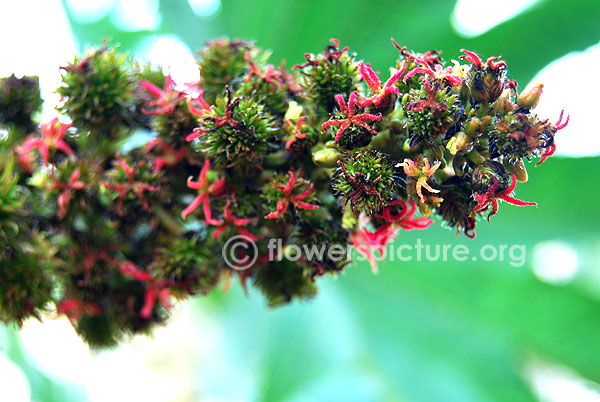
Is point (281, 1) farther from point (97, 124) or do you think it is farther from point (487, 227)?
point (487, 227)

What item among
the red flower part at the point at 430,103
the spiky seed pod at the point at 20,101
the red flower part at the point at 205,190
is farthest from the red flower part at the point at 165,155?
the red flower part at the point at 430,103

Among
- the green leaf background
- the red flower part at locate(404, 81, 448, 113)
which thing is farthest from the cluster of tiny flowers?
the green leaf background

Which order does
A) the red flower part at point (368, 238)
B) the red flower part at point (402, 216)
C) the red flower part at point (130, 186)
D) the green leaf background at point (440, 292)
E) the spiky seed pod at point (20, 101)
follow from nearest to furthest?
the red flower part at point (402, 216) < the red flower part at point (368, 238) < the red flower part at point (130, 186) < the spiky seed pod at point (20, 101) < the green leaf background at point (440, 292)

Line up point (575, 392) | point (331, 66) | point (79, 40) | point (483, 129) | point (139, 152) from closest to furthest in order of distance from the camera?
point (483, 129) → point (331, 66) → point (139, 152) → point (575, 392) → point (79, 40)

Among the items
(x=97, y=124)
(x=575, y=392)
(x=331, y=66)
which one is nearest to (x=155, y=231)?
(x=97, y=124)

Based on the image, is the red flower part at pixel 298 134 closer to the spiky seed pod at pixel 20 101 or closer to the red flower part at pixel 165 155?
the red flower part at pixel 165 155

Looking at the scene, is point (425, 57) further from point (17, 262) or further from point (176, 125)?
point (17, 262)

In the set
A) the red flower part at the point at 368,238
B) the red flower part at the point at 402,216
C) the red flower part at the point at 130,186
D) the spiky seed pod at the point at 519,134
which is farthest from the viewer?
Answer: the red flower part at the point at 130,186

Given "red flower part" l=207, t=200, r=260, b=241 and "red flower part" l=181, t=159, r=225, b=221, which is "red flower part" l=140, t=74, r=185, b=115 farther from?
"red flower part" l=207, t=200, r=260, b=241
